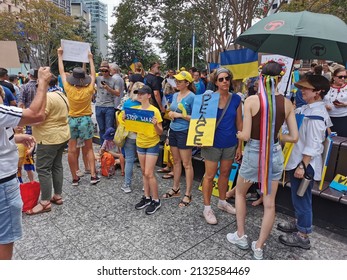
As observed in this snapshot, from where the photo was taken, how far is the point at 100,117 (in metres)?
5.68

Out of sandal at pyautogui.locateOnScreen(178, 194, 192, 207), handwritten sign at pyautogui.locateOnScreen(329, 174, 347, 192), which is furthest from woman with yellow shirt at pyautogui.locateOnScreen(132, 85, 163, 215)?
handwritten sign at pyautogui.locateOnScreen(329, 174, 347, 192)

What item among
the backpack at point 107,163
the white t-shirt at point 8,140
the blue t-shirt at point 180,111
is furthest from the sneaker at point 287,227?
the backpack at point 107,163

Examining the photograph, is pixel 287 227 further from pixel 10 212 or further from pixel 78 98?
pixel 78 98

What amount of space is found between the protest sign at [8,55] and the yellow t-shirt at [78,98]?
1.57 meters

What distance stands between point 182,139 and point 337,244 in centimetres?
215

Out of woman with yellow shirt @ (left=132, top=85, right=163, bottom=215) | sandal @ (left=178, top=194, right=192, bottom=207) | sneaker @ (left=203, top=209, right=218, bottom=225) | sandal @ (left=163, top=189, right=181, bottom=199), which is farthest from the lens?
sandal @ (left=163, top=189, right=181, bottom=199)

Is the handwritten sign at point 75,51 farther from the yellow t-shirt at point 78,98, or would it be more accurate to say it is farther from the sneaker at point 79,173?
the sneaker at point 79,173

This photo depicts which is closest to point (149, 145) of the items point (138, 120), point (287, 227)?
point (138, 120)

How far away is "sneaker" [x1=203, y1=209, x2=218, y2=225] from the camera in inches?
133

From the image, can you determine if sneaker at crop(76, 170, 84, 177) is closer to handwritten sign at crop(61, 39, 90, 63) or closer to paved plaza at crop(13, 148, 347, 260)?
paved plaza at crop(13, 148, 347, 260)

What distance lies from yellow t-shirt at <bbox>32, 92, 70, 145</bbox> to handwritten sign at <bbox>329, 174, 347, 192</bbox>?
11.7ft

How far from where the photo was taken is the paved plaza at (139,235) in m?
Answer: 2.80

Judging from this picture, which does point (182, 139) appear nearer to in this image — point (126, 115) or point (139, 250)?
point (126, 115)

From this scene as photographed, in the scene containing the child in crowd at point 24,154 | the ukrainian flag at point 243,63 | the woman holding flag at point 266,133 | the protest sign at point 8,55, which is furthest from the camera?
the ukrainian flag at point 243,63
